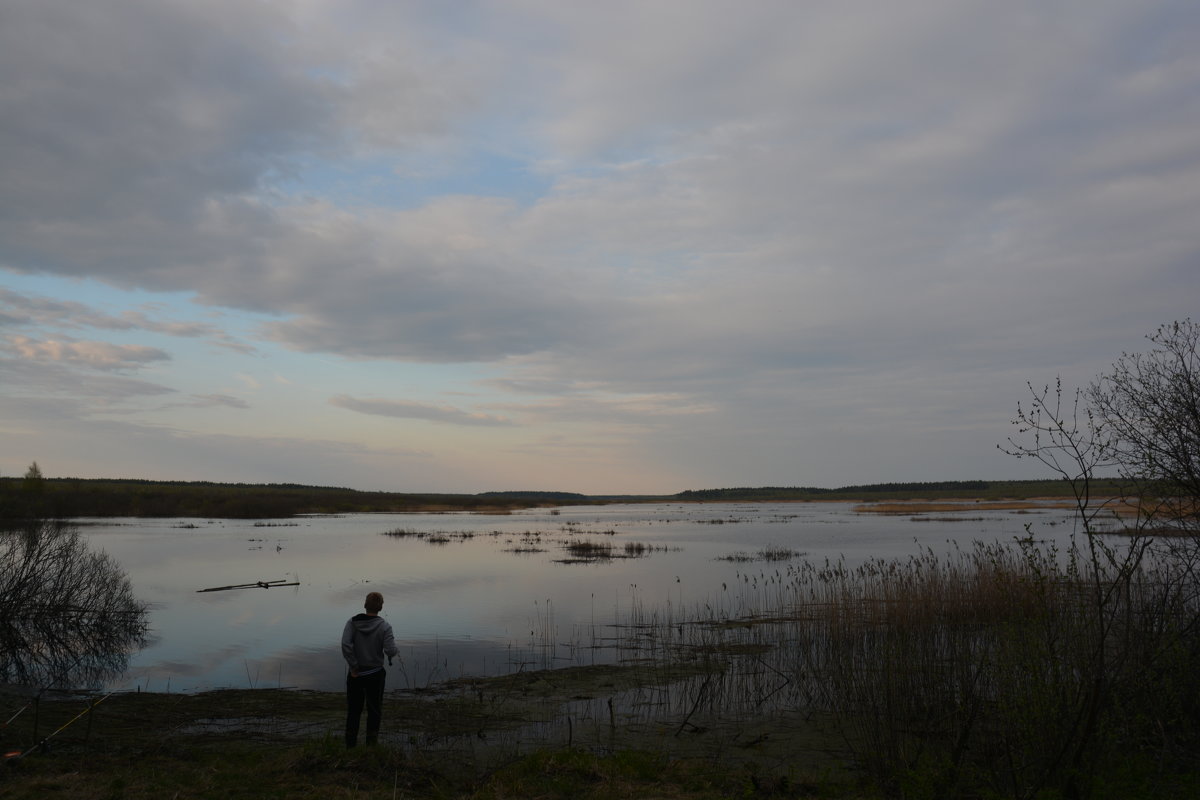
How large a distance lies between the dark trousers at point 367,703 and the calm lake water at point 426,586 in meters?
5.04

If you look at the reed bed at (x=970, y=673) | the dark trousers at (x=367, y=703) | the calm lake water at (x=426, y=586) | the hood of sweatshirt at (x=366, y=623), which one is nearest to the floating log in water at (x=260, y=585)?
the calm lake water at (x=426, y=586)

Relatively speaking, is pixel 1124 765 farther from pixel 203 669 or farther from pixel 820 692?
pixel 203 669

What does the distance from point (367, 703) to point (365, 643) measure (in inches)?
30.7

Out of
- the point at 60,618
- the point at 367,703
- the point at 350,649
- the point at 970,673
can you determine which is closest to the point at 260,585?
the point at 60,618

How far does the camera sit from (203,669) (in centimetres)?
1562

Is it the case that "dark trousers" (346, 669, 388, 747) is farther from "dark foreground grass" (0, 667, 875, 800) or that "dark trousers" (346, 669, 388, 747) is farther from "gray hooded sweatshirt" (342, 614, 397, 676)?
"dark foreground grass" (0, 667, 875, 800)

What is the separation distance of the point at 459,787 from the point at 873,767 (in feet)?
15.1

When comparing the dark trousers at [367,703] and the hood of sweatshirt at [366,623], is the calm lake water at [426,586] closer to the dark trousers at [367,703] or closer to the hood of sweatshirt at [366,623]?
the dark trousers at [367,703]

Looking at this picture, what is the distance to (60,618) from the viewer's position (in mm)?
18125

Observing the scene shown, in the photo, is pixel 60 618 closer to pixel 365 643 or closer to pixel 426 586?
pixel 426 586

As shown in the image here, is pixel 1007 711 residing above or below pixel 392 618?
above

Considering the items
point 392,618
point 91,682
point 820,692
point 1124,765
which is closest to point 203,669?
point 91,682

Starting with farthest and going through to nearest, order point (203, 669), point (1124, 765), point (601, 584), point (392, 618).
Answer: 1. point (601, 584)
2. point (392, 618)
3. point (203, 669)
4. point (1124, 765)

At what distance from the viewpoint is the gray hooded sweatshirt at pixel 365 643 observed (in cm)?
921
